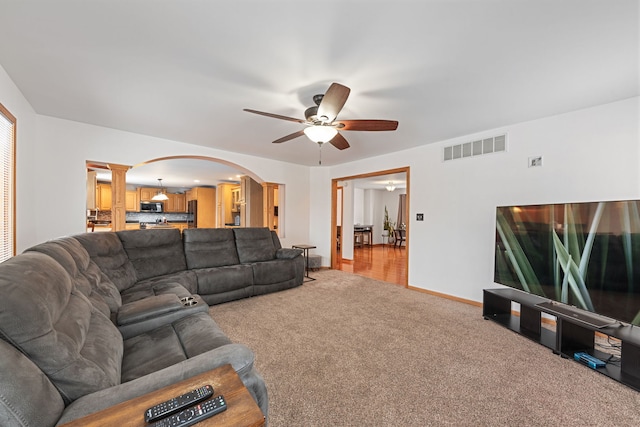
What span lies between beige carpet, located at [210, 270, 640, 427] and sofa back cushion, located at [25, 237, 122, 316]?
1.14 meters

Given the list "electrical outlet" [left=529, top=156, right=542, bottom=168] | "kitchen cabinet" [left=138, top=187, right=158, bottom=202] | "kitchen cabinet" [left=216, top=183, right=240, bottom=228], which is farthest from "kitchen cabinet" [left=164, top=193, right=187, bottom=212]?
"electrical outlet" [left=529, top=156, right=542, bottom=168]

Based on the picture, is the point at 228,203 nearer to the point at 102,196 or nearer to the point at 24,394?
the point at 102,196

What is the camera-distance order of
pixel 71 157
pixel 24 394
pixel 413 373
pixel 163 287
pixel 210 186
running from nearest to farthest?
pixel 24 394
pixel 413 373
pixel 163 287
pixel 71 157
pixel 210 186

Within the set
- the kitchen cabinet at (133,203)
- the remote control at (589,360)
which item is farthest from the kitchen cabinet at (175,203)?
the remote control at (589,360)

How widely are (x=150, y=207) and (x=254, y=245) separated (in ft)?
22.2

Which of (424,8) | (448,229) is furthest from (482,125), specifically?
(424,8)

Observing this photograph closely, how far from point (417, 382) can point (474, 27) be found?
242 cm

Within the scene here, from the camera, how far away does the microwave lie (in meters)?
8.98

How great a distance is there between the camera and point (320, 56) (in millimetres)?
1903

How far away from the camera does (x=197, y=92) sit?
2.52 meters

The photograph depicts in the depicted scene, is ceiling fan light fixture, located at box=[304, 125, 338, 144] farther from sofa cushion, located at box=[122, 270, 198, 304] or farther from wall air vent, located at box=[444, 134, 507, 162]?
wall air vent, located at box=[444, 134, 507, 162]

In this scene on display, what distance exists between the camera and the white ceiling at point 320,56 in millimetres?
1513

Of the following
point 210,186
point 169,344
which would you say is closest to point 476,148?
point 169,344

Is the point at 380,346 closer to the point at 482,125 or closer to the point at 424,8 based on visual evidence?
the point at 424,8
